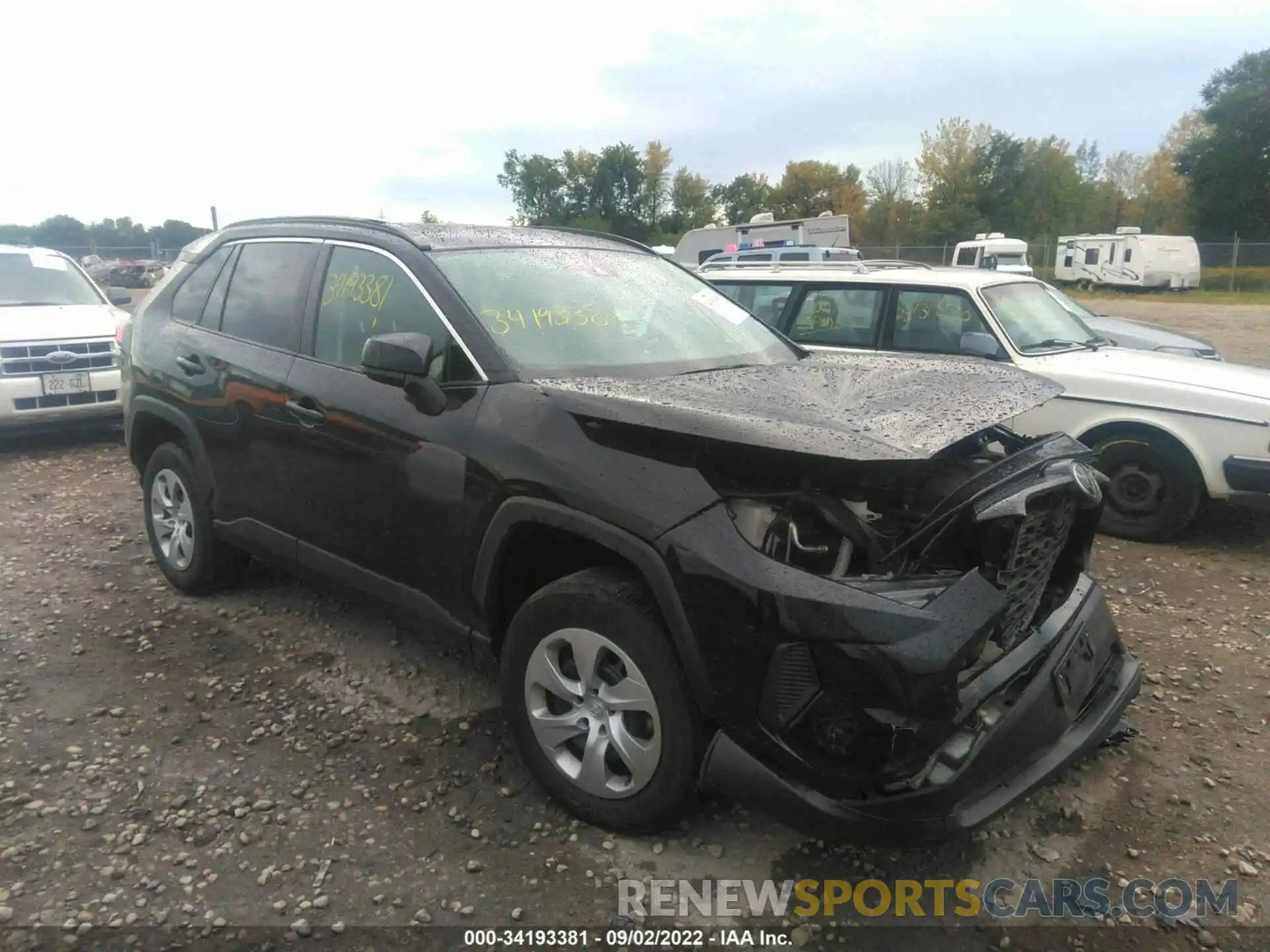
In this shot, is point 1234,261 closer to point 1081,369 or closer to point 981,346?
point 1081,369

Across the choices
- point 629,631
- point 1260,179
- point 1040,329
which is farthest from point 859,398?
point 1260,179

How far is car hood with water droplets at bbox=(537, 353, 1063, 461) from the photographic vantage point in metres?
2.38

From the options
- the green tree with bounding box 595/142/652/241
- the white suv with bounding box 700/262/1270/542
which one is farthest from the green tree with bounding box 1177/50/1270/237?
the white suv with bounding box 700/262/1270/542

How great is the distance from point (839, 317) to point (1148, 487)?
2.34m

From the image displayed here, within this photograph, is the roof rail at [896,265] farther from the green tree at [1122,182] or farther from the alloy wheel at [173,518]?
the green tree at [1122,182]

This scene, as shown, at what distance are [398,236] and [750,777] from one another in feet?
7.99

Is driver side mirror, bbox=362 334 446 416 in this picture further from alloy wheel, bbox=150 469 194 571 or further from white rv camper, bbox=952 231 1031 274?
white rv camper, bbox=952 231 1031 274

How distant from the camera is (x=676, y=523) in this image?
2451mm

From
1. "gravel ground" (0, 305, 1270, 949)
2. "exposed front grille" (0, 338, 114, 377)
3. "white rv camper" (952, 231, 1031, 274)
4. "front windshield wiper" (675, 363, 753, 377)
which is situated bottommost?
"gravel ground" (0, 305, 1270, 949)

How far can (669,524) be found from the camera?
2.46 metres

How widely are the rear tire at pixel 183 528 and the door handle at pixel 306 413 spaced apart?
95 centimetres

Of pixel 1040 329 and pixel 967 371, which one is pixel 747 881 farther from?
pixel 1040 329

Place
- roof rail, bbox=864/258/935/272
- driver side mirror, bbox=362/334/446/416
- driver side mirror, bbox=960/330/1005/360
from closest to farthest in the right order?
driver side mirror, bbox=362/334/446/416, driver side mirror, bbox=960/330/1005/360, roof rail, bbox=864/258/935/272

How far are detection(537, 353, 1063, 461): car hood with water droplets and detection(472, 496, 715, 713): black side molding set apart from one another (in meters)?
0.31
